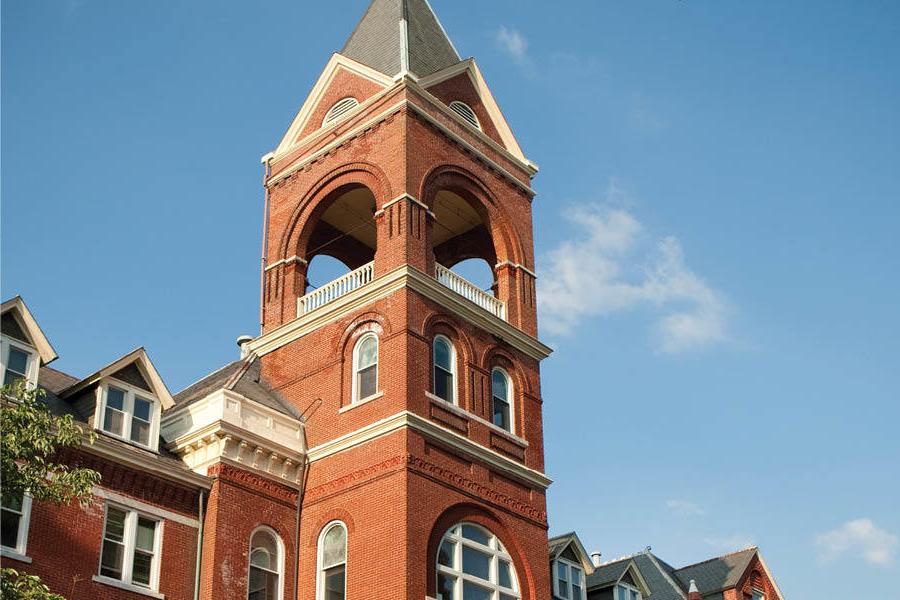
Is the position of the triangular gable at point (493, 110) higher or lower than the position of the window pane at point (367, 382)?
higher

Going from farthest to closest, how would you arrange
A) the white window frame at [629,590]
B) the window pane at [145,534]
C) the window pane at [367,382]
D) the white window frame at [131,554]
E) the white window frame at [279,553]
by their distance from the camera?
the white window frame at [629,590] → the window pane at [367,382] → the white window frame at [279,553] → the window pane at [145,534] → the white window frame at [131,554]

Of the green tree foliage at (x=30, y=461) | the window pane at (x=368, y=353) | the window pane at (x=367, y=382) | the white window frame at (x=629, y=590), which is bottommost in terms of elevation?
the green tree foliage at (x=30, y=461)

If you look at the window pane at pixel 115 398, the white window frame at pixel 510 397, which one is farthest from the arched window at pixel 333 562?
the window pane at pixel 115 398

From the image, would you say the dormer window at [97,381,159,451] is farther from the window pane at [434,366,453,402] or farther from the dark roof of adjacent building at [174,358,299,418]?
the window pane at [434,366,453,402]

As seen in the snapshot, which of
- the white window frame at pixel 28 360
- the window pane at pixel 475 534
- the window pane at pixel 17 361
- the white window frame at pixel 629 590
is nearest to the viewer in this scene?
the white window frame at pixel 28 360

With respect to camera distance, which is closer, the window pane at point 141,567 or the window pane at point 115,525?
the window pane at point 115,525

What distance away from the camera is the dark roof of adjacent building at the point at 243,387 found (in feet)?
112

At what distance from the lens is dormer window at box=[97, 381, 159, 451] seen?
101 ft

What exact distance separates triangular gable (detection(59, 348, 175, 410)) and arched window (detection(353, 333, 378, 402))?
16.3 ft

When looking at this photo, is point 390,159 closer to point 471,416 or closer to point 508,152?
point 508,152

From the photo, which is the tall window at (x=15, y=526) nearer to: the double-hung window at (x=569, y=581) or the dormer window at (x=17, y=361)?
the dormer window at (x=17, y=361)

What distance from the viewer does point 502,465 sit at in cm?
3419

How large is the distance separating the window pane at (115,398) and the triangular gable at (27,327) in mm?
1808

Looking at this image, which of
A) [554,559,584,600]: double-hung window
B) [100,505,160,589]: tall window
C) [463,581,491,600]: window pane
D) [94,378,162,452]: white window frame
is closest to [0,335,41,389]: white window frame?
[94,378,162,452]: white window frame
